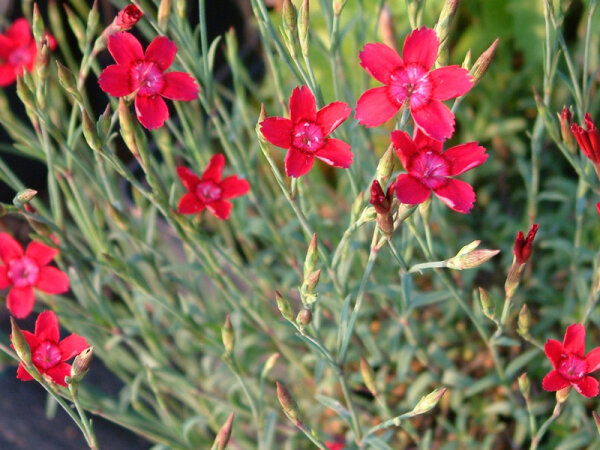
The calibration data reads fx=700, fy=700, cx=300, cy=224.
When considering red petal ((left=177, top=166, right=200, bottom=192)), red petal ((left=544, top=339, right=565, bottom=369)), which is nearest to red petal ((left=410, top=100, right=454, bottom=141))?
red petal ((left=544, top=339, right=565, bottom=369))

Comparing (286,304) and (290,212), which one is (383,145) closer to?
(290,212)

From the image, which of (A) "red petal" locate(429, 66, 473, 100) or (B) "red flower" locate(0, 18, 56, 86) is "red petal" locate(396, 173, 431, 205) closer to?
(A) "red petal" locate(429, 66, 473, 100)

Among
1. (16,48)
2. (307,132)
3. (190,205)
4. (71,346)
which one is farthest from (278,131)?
(16,48)

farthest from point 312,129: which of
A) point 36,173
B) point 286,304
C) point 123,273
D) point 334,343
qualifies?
point 36,173

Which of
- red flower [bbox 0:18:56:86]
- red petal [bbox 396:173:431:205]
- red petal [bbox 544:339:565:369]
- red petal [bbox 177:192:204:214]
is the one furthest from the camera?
red flower [bbox 0:18:56:86]

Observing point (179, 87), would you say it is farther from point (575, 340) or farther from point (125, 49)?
point (575, 340)

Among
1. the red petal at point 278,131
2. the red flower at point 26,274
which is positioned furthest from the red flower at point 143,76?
the red flower at point 26,274
